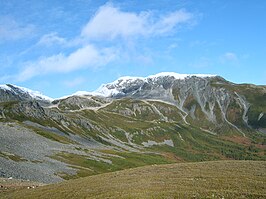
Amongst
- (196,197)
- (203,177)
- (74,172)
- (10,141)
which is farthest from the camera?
(10,141)

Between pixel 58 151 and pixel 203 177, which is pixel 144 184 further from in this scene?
pixel 58 151

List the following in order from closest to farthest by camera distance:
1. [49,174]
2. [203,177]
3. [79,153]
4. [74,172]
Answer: [203,177] → [49,174] → [74,172] → [79,153]

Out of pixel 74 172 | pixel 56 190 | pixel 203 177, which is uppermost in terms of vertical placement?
pixel 203 177

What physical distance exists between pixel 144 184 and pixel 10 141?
129683 mm

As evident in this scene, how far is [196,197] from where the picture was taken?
34.9m

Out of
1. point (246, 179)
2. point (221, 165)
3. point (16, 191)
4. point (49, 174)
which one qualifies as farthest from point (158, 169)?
point (49, 174)

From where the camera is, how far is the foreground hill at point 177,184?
3659 cm

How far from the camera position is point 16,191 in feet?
174

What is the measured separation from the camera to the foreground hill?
36594 millimetres

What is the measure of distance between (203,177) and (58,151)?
427 feet

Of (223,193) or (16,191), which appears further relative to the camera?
(16,191)

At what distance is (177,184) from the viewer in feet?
135

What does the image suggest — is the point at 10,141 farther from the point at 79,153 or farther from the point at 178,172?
the point at 178,172

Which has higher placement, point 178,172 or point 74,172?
point 178,172
